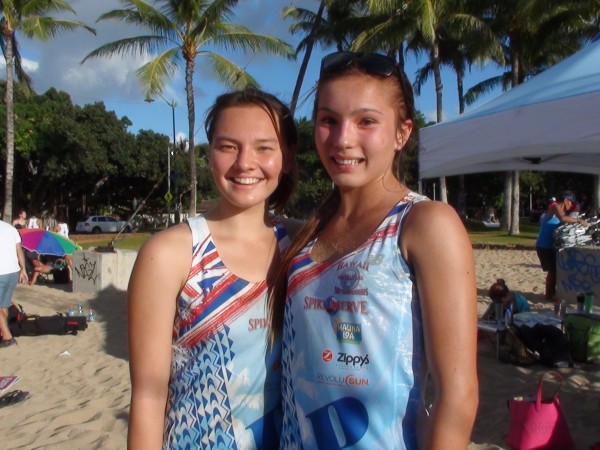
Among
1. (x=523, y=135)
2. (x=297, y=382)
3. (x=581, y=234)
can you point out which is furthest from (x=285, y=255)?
(x=581, y=234)

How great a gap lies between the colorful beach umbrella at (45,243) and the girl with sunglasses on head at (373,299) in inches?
484

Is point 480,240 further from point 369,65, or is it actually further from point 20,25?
point 369,65

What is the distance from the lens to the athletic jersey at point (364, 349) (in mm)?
1282

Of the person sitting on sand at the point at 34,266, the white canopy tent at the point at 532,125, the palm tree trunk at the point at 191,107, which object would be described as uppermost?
the palm tree trunk at the point at 191,107

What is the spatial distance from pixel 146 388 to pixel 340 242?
0.60 metres

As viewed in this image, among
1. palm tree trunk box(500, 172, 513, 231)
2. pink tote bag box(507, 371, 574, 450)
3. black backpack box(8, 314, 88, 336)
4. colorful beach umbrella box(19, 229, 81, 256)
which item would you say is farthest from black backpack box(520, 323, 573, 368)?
palm tree trunk box(500, 172, 513, 231)

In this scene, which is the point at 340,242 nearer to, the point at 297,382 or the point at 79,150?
the point at 297,382

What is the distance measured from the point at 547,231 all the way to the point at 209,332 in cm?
881

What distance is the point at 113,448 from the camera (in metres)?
4.29

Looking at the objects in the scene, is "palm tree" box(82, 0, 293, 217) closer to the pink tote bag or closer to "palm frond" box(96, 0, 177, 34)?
"palm frond" box(96, 0, 177, 34)

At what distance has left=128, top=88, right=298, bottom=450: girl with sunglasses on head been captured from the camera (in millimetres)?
1502

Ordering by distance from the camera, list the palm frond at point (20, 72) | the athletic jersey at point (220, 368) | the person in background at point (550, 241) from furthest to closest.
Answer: the palm frond at point (20, 72) < the person in background at point (550, 241) < the athletic jersey at point (220, 368)

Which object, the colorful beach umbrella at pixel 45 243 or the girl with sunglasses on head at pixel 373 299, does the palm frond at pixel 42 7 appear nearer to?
the colorful beach umbrella at pixel 45 243

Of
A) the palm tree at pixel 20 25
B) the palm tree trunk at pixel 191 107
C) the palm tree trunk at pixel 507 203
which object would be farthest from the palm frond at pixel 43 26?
the palm tree trunk at pixel 507 203
